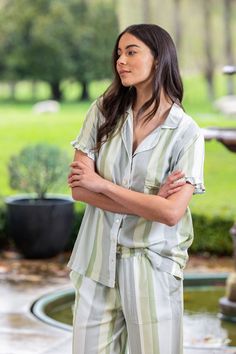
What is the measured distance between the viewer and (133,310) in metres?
3.32

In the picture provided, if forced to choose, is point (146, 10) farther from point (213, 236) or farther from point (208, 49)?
point (213, 236)

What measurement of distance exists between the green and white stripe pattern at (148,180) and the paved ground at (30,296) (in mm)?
2113

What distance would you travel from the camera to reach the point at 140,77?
132 inches

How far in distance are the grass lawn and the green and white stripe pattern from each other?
255 inches

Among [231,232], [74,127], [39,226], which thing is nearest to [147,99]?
[231,232]

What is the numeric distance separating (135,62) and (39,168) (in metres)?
5.41

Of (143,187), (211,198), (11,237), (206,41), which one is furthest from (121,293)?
(206,41)

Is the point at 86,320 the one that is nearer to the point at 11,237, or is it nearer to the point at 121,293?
the point at 121,293

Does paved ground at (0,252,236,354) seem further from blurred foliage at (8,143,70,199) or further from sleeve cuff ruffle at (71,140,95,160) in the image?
sleeve cuff ruffle at (71,140,95,160)

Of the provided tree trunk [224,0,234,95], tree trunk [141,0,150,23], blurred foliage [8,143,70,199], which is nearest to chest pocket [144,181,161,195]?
blurred foliage [8,143,70,199]

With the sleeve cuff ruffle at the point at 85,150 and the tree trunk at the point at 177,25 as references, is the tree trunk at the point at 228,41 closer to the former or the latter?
the tree trunk at the point at 177,25

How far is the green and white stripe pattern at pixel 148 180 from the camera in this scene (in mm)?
3312

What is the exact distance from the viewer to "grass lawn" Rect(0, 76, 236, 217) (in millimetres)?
10359

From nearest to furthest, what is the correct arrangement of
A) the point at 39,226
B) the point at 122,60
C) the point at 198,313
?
the point at 122,60
the point at 198,313
the point at 39,226
